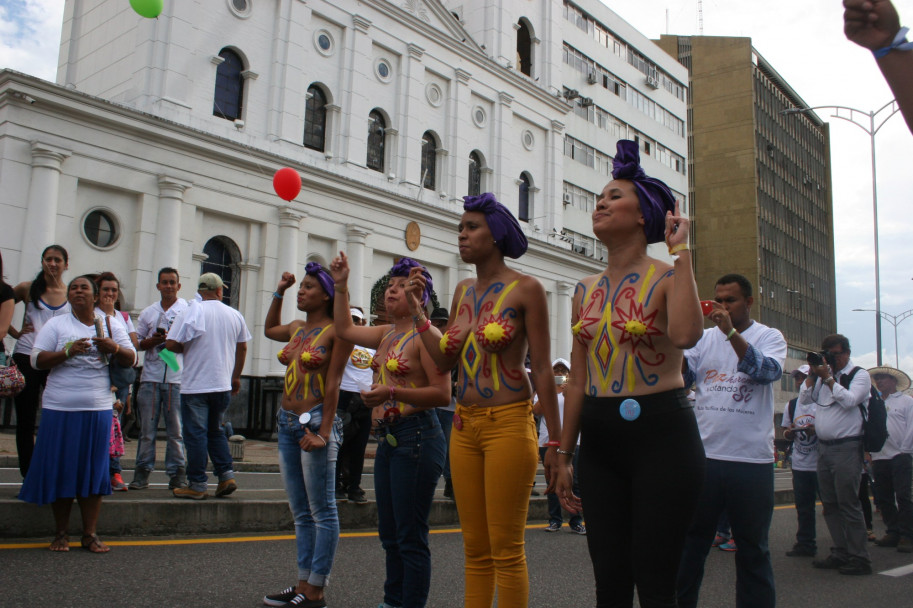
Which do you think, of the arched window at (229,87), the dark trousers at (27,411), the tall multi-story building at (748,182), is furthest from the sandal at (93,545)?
the tall multi-story building at (748,182)

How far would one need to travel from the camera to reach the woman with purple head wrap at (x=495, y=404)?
146 inches

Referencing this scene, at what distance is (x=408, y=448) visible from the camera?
4414 mm

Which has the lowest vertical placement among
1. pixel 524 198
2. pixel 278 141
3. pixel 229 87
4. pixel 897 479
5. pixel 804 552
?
Answer: pixel 804 552

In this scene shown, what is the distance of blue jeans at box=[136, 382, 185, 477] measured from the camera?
7609 millimetres

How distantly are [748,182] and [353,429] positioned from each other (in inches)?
2612

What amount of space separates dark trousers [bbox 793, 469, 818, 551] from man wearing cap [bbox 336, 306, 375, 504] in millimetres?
4455

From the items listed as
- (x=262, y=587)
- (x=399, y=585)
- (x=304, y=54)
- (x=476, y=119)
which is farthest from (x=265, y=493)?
(x=476, y=119)

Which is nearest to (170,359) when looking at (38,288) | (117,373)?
(38,288)

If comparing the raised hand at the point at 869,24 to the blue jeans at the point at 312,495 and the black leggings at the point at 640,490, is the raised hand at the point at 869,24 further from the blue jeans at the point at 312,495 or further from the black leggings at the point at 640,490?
the blue jeans at the point at 312,495

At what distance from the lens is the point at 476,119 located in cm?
3144

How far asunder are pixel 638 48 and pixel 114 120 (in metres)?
34.0

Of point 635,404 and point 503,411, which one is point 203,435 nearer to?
point 503,411

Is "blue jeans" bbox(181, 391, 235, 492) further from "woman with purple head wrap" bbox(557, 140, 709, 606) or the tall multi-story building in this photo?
the tall multi-story building

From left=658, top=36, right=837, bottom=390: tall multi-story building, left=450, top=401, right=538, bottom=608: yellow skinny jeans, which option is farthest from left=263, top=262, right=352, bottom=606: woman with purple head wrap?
left=658, top=36, right=837, bottom=390: tall multi-story building
